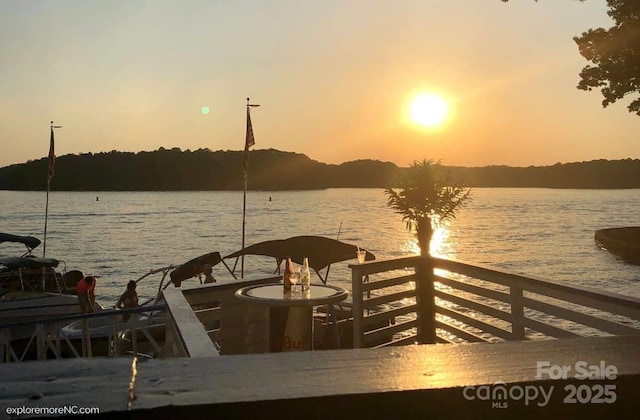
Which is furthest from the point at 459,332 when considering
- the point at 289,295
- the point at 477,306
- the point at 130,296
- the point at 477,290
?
the point at 130,296

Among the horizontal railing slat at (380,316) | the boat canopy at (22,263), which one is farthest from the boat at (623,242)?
the horizontal railing slat at (380,316)

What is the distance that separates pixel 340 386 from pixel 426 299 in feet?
19.9

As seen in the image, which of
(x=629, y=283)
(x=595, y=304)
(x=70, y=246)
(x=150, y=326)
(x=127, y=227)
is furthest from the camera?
(x=127, y=227)

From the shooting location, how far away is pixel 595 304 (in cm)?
436

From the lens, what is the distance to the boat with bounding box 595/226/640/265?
51.7 m

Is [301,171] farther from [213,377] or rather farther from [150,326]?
[213,377]

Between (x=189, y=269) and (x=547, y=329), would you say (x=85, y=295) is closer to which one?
(x=189, y=269)

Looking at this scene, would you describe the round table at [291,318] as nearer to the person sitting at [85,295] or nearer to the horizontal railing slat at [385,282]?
the horizontal railing slat at [385,282]

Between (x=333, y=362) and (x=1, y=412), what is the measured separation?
83 centimetres

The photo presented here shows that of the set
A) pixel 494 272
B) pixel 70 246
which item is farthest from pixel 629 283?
pixel 70 246

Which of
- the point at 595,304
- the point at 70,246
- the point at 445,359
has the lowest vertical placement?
the point at 70,246

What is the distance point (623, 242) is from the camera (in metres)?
53.7

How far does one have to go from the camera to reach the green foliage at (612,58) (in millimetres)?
24688

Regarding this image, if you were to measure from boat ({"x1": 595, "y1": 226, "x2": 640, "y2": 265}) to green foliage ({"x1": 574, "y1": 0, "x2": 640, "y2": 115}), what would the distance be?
29.1 m
